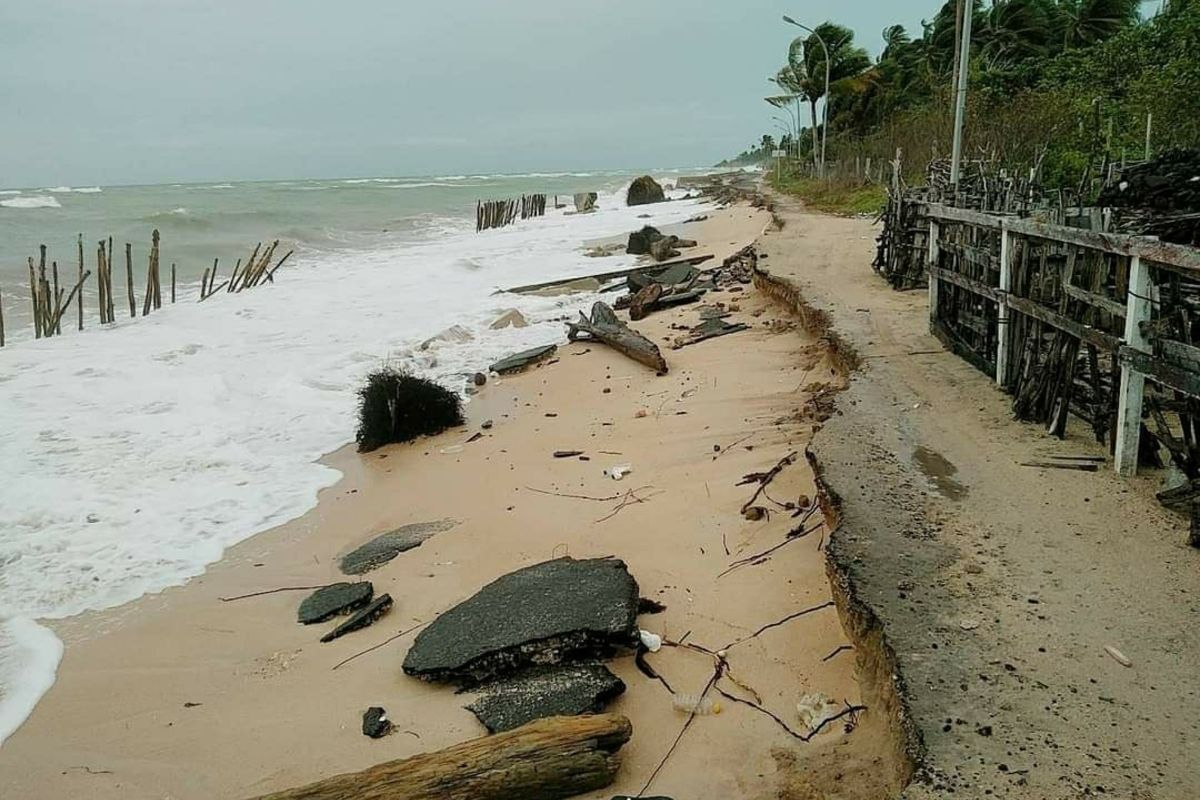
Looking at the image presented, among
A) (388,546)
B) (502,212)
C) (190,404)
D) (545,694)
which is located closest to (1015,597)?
(545,694)

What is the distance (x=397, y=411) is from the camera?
8.38 meters

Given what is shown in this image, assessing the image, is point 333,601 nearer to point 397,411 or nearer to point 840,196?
point 397,411

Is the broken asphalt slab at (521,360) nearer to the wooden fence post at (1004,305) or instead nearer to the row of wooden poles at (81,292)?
the wooden fence post at (1004,305)

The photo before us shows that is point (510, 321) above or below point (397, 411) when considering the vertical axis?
above

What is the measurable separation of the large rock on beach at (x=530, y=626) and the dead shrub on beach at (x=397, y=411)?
13.3 ft

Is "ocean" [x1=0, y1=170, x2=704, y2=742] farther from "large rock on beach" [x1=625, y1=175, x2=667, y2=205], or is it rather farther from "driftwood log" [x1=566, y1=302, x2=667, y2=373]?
"large rock on beach" [x1=625, y1=175, x2=667, y2=205]

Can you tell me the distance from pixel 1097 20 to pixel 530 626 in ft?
158

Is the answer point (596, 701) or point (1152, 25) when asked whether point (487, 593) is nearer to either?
point (596, 701)

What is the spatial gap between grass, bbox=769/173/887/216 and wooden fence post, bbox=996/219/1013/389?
14966mm

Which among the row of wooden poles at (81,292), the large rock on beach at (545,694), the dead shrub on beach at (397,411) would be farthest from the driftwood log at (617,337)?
the row of wooden poles at (81,292)

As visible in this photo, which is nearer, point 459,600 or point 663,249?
point 459,600

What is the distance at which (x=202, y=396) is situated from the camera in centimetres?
1048

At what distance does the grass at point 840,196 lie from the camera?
2545cm

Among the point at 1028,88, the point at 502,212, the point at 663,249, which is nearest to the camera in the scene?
the point at 663,249
